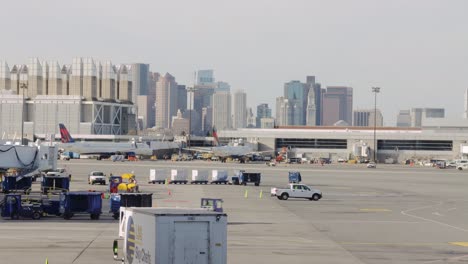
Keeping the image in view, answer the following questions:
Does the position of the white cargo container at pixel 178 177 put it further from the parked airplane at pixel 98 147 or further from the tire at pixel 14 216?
the parked airplane at pixel 98 147

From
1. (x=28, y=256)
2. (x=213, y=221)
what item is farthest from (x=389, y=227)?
(x=213, y=221)

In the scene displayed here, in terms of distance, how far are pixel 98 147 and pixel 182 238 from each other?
165411mm

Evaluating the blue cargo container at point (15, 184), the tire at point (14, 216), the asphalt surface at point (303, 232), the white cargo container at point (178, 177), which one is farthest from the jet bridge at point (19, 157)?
the white cargo container at point (178, 177)

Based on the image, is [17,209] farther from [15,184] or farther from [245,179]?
[245,179]

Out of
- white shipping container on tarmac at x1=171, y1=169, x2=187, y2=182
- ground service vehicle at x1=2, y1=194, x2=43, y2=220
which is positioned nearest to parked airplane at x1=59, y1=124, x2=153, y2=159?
white shipping container on tarmac at x1=171, y1=169, x2=187, y2=182

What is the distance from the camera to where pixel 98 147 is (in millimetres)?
187375

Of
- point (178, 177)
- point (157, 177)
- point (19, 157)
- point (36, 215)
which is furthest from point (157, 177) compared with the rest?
point (36, 215)

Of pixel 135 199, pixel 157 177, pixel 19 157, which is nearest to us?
pixel 135 199

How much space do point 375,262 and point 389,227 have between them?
51.7ft

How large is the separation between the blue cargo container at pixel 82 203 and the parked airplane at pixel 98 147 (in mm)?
132372

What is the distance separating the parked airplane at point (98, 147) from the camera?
182750mm

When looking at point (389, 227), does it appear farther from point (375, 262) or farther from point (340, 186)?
point (340, 186)

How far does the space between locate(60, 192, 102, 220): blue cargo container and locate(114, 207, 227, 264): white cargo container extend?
2622 cm

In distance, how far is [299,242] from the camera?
4175 centimetres
